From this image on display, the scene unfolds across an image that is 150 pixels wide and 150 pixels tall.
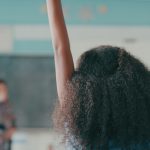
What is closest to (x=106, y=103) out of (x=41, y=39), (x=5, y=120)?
(x=5, y=120)

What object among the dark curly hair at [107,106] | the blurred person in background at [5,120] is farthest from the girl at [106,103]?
the blurred person in background at [5,120]

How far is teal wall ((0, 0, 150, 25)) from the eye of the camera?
321cm

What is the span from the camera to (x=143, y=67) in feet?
2.37

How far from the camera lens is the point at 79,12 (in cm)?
323

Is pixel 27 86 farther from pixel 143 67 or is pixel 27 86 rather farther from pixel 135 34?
pixel 143 67

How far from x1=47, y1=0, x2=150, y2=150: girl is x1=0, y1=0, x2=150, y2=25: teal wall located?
2.52 m

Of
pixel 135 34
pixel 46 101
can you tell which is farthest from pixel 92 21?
pixel 46 101

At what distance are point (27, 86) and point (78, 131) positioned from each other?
→ 2.61m

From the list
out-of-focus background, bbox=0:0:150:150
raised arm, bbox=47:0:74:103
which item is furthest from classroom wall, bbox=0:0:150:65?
raised arm, bbox=47:0:74:103

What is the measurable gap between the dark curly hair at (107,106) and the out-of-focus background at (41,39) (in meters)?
2.50

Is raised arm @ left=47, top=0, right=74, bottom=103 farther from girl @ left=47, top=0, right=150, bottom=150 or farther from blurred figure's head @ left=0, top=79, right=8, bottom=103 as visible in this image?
blurred figure's head @ left=0, top=79, right=8, bottom=103

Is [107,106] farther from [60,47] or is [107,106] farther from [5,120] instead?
[5,120]

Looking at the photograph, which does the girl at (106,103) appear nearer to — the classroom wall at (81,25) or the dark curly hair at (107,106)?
the dark curly hair at (107,106)

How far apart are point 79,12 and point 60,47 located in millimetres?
2500
